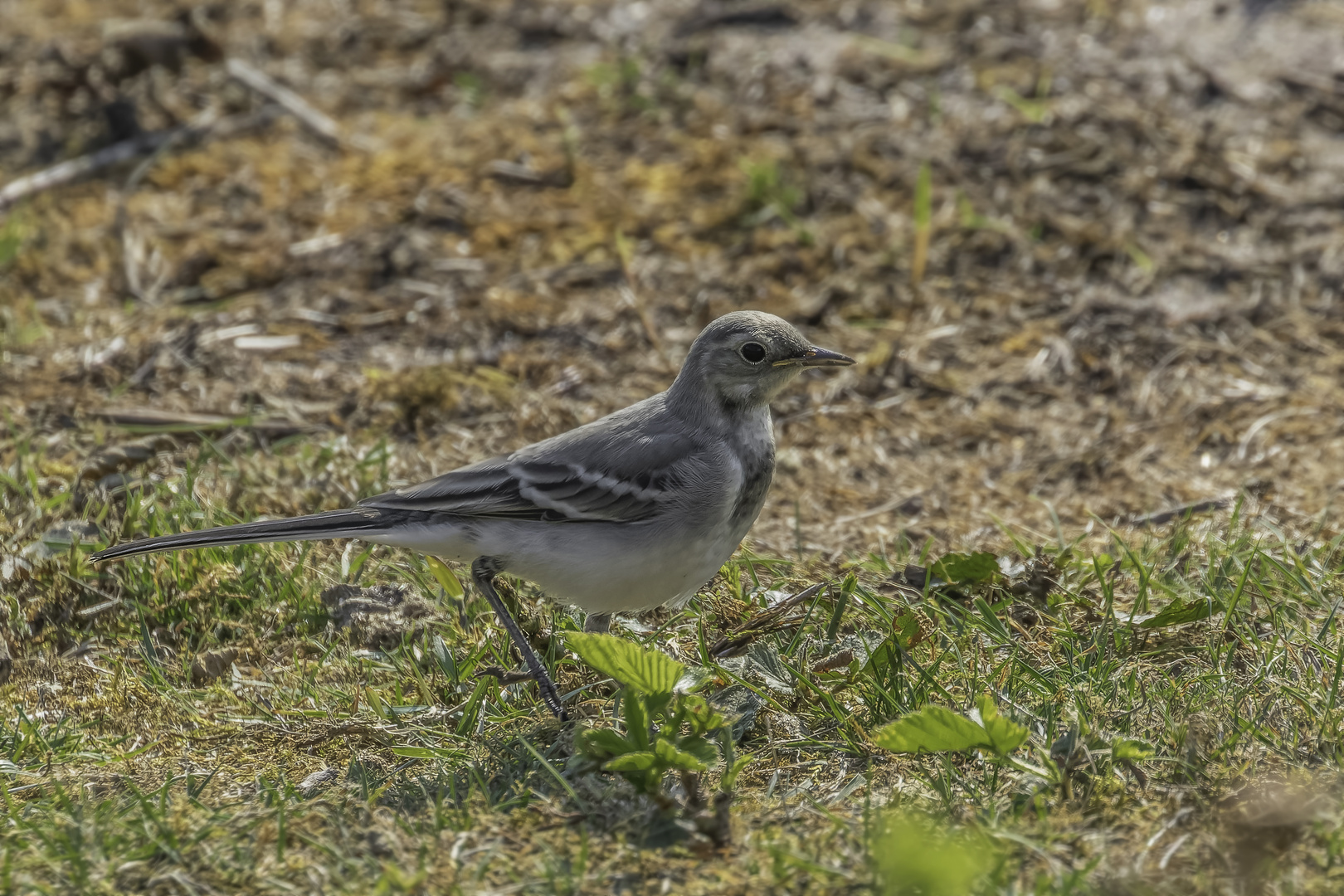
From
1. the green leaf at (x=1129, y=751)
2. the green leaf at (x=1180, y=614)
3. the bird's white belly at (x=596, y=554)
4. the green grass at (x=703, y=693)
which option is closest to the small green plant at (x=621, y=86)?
the green grass at (x=703, y=693)

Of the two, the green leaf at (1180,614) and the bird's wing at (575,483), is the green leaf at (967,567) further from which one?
the bird's wing at (575,483)

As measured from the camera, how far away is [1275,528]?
6062mm

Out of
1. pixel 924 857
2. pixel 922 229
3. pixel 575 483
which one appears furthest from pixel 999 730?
pixel 922 229

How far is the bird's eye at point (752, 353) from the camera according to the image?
571 cm

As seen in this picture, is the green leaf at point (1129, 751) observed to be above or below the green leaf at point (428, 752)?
above

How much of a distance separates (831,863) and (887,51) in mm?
8104

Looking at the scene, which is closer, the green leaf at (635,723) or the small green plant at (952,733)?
the small green plant at (952,733)

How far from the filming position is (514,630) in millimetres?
5262

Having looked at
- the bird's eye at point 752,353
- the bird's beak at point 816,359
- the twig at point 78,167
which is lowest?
the twig at point 78,167

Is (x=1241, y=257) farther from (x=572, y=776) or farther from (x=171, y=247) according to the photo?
(x=171, y=247)

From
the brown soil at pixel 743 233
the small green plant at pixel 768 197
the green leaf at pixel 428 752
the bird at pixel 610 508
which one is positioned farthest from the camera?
the small green plant at pixel 768 197

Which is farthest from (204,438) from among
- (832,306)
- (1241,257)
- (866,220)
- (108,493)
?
(1241,257)

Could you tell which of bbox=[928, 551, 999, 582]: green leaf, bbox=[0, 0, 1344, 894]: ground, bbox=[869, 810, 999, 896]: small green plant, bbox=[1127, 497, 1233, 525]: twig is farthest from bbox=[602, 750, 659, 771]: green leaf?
bbox=[1127, 497, 1233, 525]: twig

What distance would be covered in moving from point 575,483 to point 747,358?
89 cm
